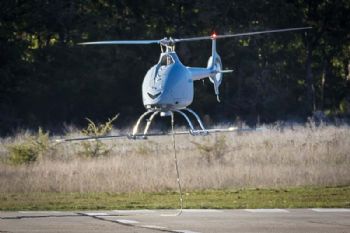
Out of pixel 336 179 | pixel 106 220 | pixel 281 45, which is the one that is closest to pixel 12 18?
pixel 281 45

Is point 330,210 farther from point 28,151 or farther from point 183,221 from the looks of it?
point 28,151

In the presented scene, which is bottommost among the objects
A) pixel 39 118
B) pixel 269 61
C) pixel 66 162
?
pixel 66 162

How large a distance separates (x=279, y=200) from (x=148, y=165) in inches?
281

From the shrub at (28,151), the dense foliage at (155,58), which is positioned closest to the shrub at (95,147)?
the shrub at (28,151)

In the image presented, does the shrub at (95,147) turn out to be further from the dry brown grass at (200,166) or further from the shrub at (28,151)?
the shrub at (28,151)

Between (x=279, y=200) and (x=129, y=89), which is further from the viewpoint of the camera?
(x=129, y=89)

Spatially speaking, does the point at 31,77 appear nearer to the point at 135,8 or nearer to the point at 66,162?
the point at 135,8

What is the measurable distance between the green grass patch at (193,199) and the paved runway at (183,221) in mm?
915

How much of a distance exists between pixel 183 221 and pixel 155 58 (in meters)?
39.1

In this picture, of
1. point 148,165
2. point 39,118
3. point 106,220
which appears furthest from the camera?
point 39,118

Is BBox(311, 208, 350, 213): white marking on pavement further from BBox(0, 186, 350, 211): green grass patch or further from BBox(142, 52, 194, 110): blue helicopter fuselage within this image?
BBox(142, 52, 194, 110): blue helicopter fuselage

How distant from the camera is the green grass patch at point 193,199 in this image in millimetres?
19766

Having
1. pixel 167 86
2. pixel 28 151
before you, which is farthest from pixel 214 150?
pixel 167 86

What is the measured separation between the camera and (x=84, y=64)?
54.6 meters
